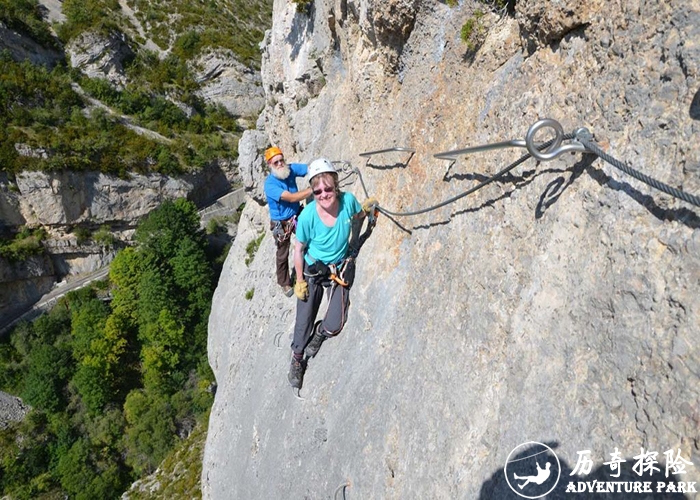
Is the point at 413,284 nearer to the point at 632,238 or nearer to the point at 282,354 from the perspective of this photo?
the point at 632,238

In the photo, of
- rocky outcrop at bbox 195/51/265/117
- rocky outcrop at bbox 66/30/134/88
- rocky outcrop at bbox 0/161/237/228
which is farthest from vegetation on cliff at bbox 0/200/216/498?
rocky outcrop at bbox 66/30/134/88

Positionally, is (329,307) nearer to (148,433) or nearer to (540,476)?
(540,476)

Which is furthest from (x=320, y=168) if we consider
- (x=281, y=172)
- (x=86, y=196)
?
(x=86, y=196)

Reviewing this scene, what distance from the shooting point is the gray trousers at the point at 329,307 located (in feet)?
17.7

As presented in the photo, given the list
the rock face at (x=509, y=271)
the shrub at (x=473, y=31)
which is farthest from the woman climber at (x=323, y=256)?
the shrub at (x=473, y=31)

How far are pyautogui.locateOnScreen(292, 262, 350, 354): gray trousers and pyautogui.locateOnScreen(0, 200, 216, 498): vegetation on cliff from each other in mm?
21953

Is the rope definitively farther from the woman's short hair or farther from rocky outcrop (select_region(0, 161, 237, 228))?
rocky outcrop (select_region(0, 161, 237, 228))

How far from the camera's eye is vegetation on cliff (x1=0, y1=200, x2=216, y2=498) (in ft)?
75.2

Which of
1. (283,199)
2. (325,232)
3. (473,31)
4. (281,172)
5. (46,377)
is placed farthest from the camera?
(46,377)

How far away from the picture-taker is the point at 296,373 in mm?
6082

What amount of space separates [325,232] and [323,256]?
0.36 metres

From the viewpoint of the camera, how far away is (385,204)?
559 cm

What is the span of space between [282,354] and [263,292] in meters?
3.34

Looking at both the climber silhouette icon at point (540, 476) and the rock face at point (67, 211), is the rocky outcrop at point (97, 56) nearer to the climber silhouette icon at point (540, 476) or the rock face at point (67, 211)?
the rock face at point (67, 211)
